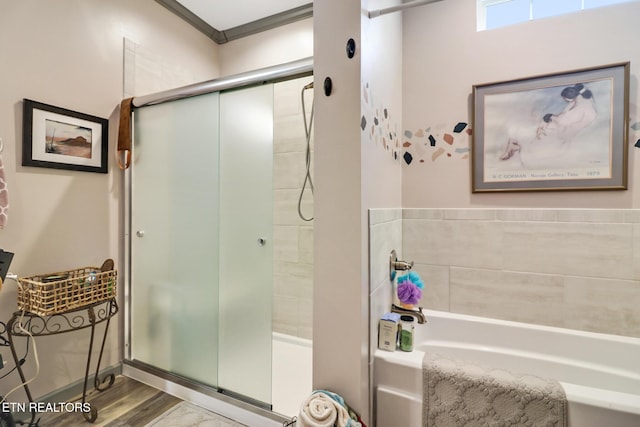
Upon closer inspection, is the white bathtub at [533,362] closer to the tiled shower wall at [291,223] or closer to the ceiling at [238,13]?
the tiled shower wall at [291,223]

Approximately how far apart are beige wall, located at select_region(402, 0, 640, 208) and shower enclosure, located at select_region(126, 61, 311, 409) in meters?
0.89

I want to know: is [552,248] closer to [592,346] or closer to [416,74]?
[592,346]

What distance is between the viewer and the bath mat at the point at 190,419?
1575mm

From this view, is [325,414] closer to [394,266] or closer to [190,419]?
[394,266]

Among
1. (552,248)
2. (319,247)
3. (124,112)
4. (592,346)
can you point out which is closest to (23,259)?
(124,112)

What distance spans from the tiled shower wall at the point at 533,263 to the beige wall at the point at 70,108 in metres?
1.79

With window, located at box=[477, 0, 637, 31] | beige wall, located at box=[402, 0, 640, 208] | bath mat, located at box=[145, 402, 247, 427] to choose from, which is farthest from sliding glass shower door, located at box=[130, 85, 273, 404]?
window, located at box=[477, 0, 637, 31]

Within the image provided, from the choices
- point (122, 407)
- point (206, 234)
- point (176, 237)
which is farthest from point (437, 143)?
point (122, 407)

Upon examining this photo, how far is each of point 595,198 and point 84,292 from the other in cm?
272

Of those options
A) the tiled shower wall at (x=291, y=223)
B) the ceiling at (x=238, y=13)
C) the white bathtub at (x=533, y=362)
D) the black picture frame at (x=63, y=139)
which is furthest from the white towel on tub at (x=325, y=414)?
the ceiling at (x=238, y=13)

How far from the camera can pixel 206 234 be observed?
177 cm

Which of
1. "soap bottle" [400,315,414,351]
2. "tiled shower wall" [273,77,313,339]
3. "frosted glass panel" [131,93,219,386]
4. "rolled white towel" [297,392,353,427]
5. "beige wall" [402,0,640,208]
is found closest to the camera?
"rolled white towel" [297,392,353,427]

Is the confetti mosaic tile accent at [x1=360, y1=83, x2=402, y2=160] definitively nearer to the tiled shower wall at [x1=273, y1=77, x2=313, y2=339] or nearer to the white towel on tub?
the tiled shower wall at [x1=273, y1=77, x2=313, y2=339]

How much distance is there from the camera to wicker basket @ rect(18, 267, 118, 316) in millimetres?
1413
